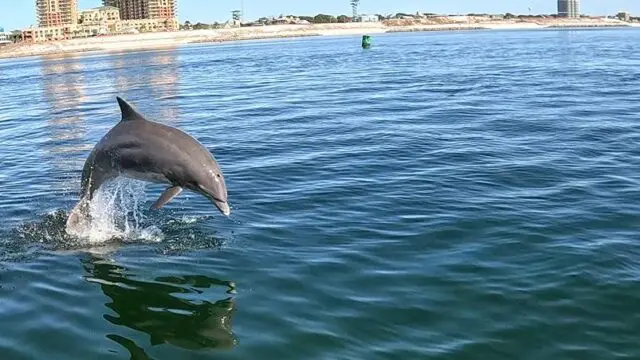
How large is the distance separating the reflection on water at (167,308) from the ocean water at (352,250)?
33mm

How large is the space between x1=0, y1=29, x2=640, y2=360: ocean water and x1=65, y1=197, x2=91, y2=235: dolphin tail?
241 millimetres

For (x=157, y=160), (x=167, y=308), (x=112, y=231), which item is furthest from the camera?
(x=112, y=231)

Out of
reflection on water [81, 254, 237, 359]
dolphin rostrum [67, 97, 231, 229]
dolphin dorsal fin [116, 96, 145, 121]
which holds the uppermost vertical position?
dolphin dorsal fin [116, 96, 145, 121]

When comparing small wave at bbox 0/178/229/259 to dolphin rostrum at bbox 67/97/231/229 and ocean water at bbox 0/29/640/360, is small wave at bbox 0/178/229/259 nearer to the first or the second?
ocean water at bbox 0/29/640/360

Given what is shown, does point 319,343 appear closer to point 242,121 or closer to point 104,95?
point 242,121

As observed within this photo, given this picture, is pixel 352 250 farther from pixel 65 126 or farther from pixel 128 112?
pixel 65 126

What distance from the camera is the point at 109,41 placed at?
19400cm

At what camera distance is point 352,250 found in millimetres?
11688

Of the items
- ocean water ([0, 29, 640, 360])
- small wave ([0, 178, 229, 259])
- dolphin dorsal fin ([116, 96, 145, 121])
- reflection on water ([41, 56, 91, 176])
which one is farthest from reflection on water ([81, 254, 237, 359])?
reflection on water ([41, 56, 91, 176])

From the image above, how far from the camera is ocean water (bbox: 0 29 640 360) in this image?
340 inches

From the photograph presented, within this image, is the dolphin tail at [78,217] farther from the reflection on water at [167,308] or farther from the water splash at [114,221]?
the reflection on water at [167,308]

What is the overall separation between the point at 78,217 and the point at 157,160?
2812mm

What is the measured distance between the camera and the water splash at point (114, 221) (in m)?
12.8

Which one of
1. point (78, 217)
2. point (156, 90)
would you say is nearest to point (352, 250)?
point (78, 217)
